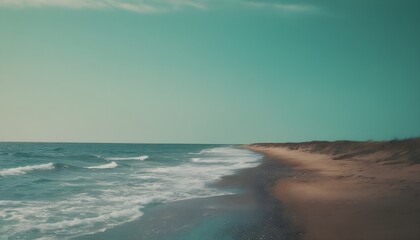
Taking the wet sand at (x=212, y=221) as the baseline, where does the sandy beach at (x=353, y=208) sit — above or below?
above

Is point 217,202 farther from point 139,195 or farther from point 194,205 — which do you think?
point 139,195

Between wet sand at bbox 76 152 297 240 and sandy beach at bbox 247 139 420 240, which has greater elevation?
sandy beach at bbox 247 139 420 240

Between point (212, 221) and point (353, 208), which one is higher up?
point (353, 208)

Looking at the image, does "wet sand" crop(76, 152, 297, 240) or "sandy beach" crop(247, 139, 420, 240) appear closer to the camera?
"sandy beach" crop(247, 139, 420, 240)

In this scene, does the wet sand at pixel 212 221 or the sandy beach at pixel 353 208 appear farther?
the wet sand at pixel 212 221

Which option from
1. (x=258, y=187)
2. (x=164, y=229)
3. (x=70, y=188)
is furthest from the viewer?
(x=70, y=188)

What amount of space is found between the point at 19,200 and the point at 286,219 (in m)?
11.9

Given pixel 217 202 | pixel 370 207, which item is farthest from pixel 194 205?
pixel 370 207

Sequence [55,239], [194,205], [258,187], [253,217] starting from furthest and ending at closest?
[258,187], [194,205], [253,217], [55,239]

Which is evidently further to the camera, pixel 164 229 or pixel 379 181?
pixel 379 181

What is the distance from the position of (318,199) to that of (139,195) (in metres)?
8.31

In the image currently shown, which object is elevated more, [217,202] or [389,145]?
[389,145]

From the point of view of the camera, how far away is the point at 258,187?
18109 millimetres

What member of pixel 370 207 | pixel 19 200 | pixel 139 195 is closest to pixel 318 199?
pixel 370 207
